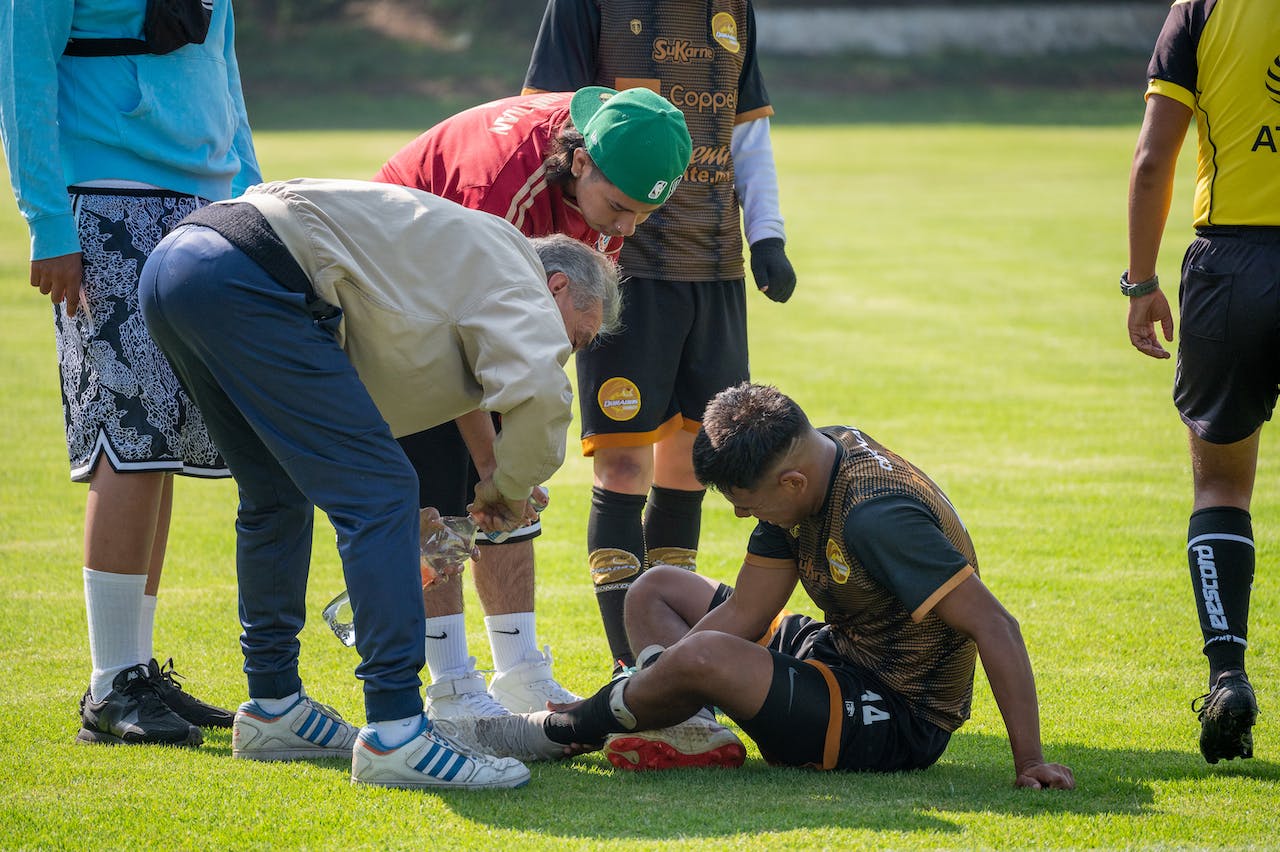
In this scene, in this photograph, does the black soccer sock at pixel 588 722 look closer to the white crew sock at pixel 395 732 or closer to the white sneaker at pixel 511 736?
the white sneaker at pixel 511 736

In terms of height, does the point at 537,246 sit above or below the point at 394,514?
above

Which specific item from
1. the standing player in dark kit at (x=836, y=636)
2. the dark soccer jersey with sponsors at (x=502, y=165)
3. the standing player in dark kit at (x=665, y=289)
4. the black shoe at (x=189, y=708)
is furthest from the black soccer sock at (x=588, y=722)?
the dark soccer jersey with sponsors at (x=502, y=165)

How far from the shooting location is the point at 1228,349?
4.05m

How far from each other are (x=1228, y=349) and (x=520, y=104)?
211 centimetres

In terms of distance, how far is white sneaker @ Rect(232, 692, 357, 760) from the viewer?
3.95 m

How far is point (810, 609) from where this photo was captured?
5.73 meters

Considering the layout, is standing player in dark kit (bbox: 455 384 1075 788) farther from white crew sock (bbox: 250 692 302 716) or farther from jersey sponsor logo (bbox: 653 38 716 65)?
jersey sponsor logo (bbox: 653 38 716 65)

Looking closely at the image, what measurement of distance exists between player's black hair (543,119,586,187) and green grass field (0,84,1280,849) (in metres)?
1.63

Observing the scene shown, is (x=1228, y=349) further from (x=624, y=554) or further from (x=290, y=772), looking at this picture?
(x=290, y=772)

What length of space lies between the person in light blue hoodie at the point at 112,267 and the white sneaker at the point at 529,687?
81 centimetres

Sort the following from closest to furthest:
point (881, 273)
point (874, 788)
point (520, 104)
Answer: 1. point (874, 788)
2. point (520, 104)
3. point (881, 273)

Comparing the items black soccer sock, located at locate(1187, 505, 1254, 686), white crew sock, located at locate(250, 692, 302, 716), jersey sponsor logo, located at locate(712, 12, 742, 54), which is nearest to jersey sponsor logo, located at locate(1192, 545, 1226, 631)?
black soccer sock, located at locate(1187, 505, 1254, 686)

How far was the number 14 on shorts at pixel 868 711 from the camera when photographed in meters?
3.88

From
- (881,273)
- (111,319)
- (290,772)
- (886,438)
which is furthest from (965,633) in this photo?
(881,273)
